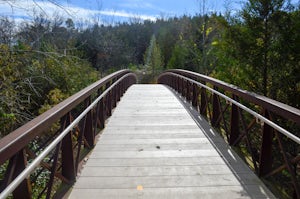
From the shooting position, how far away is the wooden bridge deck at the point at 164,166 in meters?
2.55

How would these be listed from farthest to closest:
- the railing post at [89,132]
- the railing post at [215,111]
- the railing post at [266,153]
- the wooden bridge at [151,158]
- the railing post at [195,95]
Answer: the railing post at [195,95] → the railing post at [215,111] → the railing post at [89,132] → the railing post at [266,153] → the wooden bridge at [151,158]

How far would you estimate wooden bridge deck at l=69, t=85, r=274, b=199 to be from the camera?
2553mm

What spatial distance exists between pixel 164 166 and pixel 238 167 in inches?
32.1

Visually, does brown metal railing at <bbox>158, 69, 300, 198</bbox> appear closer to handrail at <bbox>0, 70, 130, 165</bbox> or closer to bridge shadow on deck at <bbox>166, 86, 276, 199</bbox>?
bridge shadow on deck at <bbox>166, 86, 276, 199</bbox>

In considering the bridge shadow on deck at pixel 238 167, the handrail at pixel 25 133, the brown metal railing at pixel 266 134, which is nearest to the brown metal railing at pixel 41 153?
the handrail at pixel 25 133

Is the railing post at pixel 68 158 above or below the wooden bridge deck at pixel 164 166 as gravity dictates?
above

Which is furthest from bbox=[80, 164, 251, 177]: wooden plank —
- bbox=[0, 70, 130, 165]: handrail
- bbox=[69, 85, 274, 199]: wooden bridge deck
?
bbox=[0, 70, 130, 165]: handrail

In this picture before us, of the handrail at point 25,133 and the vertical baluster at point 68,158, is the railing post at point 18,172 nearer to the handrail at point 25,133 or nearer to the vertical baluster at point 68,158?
the handrail at point 25,133

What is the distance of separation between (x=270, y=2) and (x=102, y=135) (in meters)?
3.66

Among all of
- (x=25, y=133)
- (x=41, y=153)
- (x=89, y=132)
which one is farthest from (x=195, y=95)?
(x=25, y=133)

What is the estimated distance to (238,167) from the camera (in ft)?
10.1

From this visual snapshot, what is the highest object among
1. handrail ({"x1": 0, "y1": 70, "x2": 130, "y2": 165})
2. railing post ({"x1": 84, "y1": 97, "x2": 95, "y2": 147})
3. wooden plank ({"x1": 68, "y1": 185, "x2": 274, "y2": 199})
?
handrail ({"x1": 0, "y1": 70, "x2": 130, "y2": 165})

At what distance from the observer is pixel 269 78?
512 cm

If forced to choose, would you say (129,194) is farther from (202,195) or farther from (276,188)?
(276,188)
